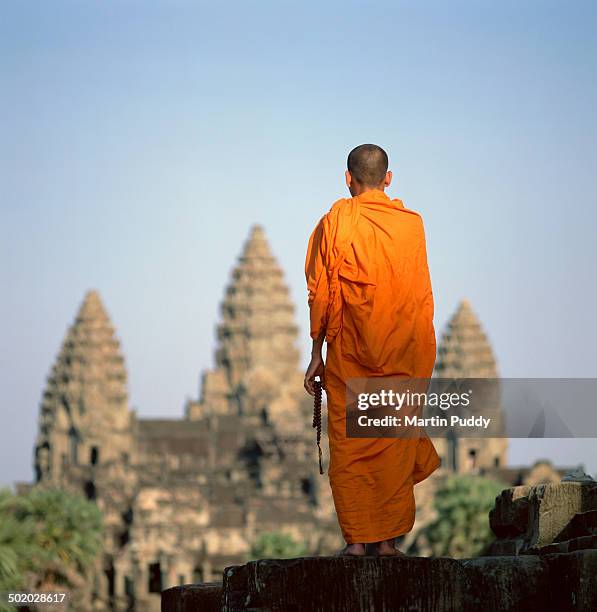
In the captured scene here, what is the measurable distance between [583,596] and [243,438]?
169326 mm

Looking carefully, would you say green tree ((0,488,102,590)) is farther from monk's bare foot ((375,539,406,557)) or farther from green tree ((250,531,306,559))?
monk's bare foot ((375,539,406,557))

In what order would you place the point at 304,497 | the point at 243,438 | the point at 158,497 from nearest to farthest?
the point at 158,497
the point at 304,497
the point at 243,438

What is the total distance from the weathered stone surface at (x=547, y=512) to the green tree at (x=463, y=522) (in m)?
69.8

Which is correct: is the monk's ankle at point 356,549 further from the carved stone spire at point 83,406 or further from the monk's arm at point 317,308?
the carved stone spire at point 83,406

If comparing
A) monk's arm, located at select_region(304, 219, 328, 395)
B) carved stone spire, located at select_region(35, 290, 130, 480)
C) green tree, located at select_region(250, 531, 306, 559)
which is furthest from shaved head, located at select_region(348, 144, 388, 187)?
carved stone spire, located at select_region(35, 290, 130, 480)

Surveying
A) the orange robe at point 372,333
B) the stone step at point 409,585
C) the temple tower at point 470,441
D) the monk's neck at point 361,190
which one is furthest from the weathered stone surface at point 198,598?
the temple tower at point 470,441

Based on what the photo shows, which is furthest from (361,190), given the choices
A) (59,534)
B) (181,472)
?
(181,472)

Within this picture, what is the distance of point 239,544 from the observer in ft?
439

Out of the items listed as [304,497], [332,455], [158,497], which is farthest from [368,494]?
[304,497]

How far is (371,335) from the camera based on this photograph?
15930 mm

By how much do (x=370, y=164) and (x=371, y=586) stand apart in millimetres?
3401

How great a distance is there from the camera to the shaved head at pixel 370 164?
16.4 meters

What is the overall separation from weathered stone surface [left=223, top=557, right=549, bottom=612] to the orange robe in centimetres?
69

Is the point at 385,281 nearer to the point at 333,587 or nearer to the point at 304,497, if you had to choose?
the point at 333,587
